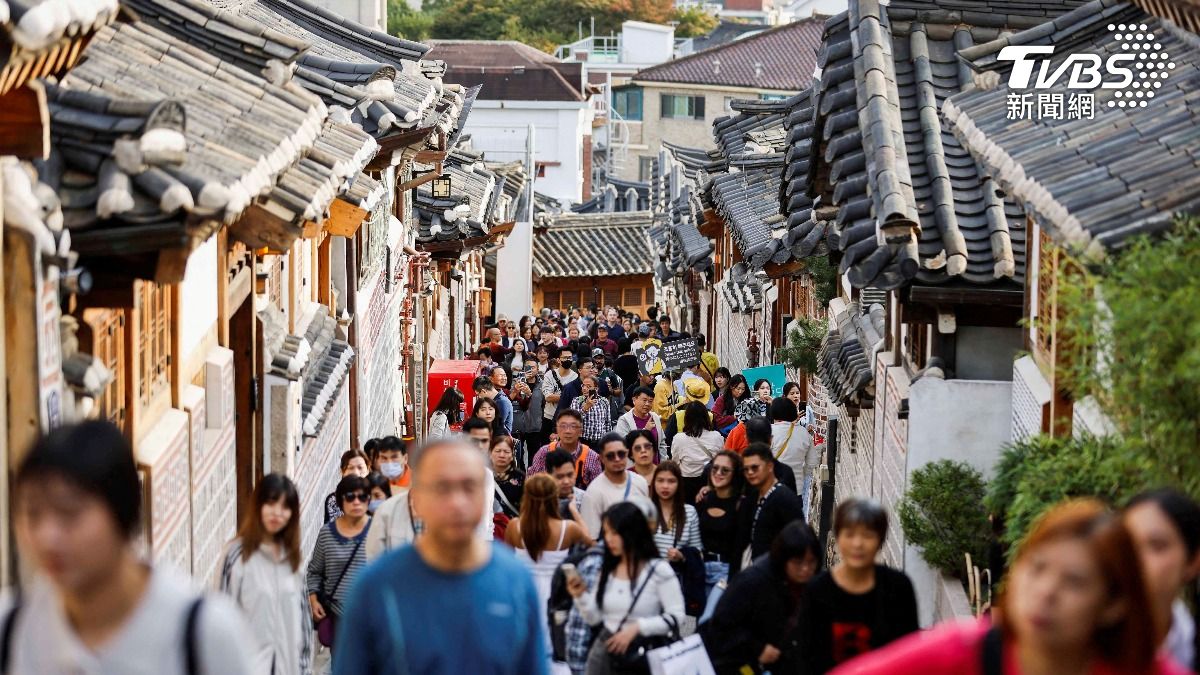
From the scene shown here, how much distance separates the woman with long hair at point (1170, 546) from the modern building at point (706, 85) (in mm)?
64344

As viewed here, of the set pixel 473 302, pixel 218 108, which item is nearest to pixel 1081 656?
pixel 218 108

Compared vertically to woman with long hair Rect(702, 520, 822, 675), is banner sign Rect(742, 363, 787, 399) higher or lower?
higher

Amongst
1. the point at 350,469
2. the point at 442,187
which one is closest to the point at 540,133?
the point at 442,187

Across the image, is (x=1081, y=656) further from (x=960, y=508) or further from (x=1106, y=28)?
(x=1106, y=28)

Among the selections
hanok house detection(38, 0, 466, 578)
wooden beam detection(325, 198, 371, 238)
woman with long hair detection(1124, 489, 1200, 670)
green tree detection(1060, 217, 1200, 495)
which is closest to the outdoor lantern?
hanok house detection(38, 0, 466, 578)

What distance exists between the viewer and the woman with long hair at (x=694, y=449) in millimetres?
16438

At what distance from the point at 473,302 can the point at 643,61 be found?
124ft

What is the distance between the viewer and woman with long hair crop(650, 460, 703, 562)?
12.1m

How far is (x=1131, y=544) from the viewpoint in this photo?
4480mm

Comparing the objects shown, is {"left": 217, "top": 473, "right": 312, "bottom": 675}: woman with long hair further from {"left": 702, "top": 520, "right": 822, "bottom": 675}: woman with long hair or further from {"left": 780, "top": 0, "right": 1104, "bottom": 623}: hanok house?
{"left": 780, "top": 0, "right": 1104, "bottom": 623}: hanok house

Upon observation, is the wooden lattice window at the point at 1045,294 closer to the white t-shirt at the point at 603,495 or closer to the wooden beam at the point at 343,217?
the white t-shirt at the point at 603,495

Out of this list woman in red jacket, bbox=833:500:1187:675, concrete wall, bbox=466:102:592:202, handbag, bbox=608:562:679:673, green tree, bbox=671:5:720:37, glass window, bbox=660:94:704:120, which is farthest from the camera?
green tree, bbox=671:5:720:37

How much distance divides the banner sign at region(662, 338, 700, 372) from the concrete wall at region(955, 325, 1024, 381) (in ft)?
39.1

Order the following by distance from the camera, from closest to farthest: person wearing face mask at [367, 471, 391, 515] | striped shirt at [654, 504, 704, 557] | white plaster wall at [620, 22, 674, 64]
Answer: striped shirt at [654, 504, 704, 557], person wearing face mask at [367, 471, 391, 515], white plaster wall at [620, 22, 674, 64]
